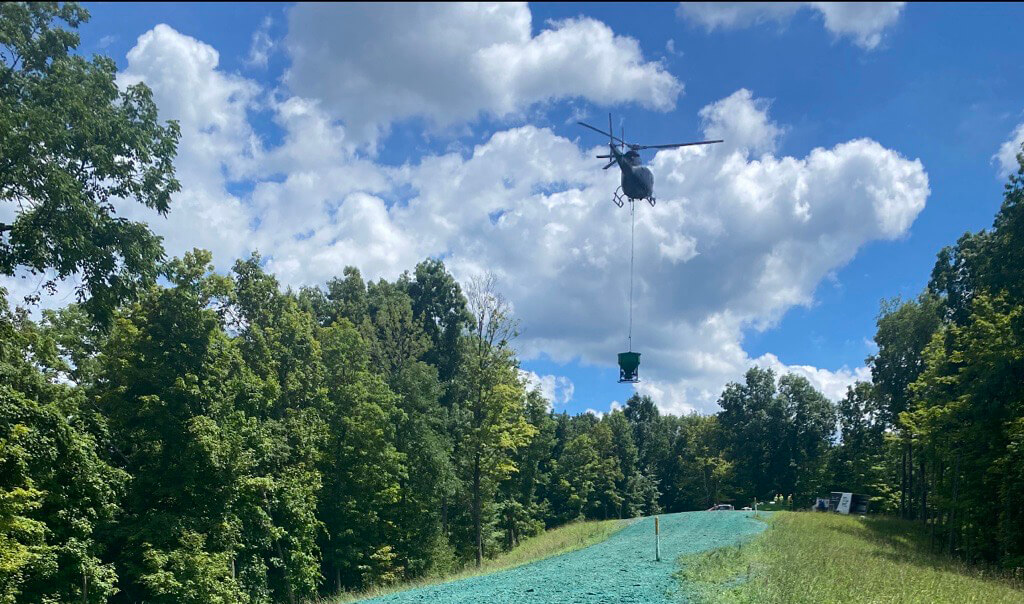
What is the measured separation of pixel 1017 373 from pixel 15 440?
119 feet

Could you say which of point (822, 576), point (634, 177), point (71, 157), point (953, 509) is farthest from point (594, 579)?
point (953, 509)

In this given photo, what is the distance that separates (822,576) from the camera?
1647 centimetres

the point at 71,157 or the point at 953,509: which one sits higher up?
the point at 71,157

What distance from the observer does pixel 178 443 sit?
86.9ft

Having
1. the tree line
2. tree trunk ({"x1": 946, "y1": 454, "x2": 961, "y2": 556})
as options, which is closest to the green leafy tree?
the tree line

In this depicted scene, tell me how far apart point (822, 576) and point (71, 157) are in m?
21.6

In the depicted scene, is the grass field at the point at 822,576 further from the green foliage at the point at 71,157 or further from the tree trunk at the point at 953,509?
the green foliage at the point at 71,157

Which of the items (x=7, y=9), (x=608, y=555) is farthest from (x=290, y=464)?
(x=7, y=9)

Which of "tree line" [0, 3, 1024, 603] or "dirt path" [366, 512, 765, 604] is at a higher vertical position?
"tree line" [0, 3, 1024, 603]

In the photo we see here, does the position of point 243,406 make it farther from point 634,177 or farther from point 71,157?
point 634,177

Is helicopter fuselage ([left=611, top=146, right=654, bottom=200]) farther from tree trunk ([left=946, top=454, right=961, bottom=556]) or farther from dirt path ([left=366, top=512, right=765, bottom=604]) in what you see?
tree trunk ([left=946, top=454, right=961, bottom=556])

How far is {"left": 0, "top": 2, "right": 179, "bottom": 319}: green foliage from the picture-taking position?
16.2m

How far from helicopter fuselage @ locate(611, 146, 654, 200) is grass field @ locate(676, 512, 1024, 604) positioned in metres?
9.10

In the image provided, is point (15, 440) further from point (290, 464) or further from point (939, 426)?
point (939, 426)
